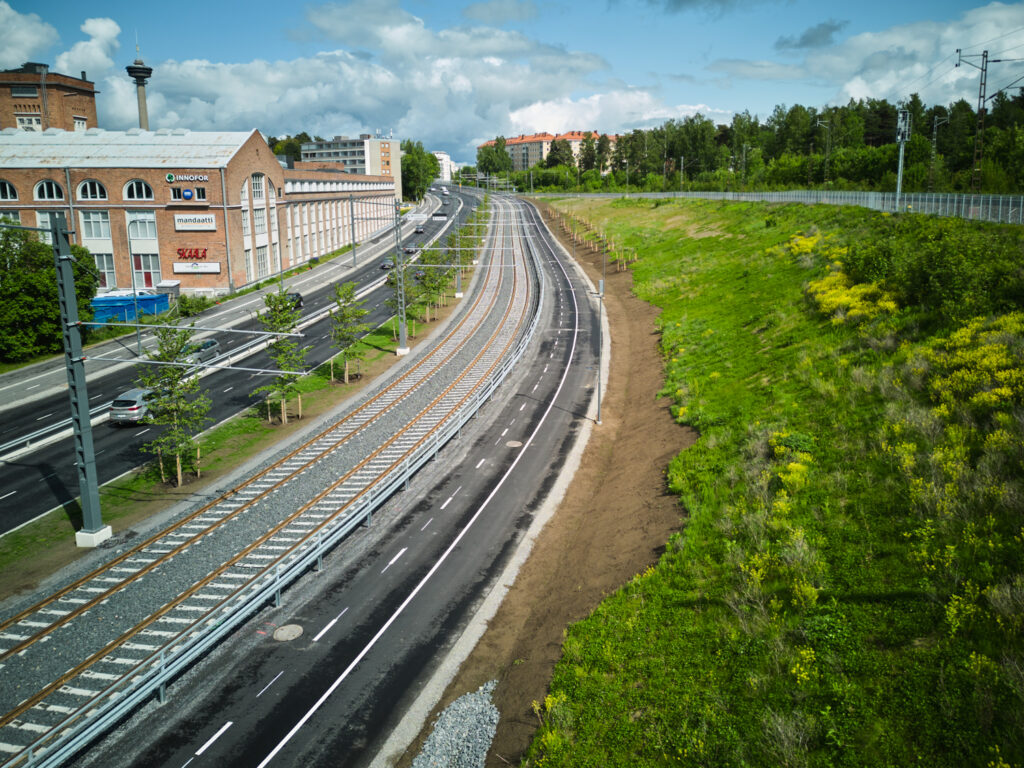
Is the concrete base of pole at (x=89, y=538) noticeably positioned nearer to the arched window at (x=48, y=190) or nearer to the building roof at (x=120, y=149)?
the building roof at (x=120, y=149)

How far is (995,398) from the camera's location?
64.2ft

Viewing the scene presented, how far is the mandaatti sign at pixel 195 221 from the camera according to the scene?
65.8 metres

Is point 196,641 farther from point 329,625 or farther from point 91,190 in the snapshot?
point 91,190

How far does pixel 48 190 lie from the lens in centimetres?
6538

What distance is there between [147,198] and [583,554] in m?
62.2

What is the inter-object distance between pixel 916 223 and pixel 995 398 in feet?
84.7

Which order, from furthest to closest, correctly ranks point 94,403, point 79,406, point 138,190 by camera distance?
point 138,190 < point 94,403 < point 79,406

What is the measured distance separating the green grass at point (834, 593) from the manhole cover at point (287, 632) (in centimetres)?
768

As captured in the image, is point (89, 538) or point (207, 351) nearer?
point (89, 538)

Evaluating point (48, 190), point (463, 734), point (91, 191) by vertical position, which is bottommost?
point (463, 734)

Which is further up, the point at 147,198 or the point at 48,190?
the point at 48,190

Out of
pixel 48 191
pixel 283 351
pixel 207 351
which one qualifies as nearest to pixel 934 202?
pixel 283 351

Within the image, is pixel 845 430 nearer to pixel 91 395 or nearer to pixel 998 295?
pixel 998 295

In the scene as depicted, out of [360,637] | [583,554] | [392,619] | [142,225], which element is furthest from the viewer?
[142,225]
